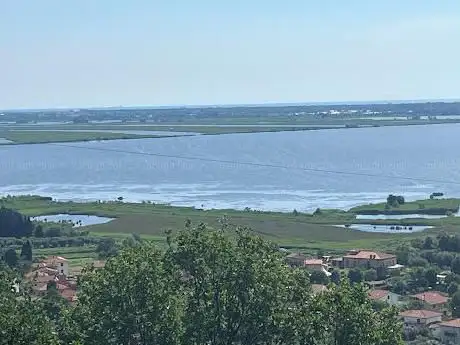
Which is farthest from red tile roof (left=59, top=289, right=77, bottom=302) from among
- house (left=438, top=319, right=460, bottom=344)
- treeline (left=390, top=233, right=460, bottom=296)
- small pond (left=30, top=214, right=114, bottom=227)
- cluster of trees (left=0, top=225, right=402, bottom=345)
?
small pond (left=30, top=214, right=114, bottom=227)

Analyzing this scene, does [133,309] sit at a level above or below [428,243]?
above

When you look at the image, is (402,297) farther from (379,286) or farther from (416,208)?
(416,208)

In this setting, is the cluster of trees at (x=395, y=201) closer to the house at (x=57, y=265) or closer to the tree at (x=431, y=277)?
the tree at (x=431, y=277)

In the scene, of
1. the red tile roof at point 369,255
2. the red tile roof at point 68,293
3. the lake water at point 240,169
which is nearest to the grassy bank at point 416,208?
the lake water at point 240,169

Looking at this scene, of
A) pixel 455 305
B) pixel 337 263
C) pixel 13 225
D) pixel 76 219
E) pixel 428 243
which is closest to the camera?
pixel 455 305

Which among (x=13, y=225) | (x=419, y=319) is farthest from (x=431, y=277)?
(x=13, y=225)

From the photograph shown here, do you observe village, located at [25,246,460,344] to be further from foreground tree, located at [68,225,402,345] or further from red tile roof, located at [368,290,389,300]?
foreground tree, located at [68,225,402,345]

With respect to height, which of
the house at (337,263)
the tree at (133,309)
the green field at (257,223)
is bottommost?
→ the green field at (257,223)
